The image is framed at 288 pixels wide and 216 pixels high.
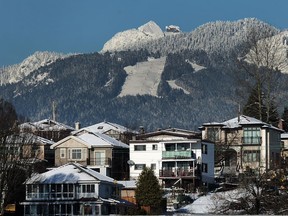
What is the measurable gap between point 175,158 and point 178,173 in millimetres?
1698

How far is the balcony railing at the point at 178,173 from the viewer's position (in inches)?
3597

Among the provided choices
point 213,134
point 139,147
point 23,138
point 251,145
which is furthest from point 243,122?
point 23,138

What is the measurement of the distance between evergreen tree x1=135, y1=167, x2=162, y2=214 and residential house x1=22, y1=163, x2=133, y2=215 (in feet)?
8.08

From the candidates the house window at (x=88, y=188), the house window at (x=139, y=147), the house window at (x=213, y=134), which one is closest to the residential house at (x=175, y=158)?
the house window at (x=139, y=147)

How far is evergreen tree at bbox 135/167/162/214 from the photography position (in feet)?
240

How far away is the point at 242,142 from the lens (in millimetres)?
98812

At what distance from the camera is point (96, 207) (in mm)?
77938

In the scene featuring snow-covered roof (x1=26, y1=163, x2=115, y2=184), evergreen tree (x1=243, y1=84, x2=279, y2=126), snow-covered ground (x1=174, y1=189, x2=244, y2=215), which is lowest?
snow-covered ground (x1=174, y1=189, x2=244, y2=215)

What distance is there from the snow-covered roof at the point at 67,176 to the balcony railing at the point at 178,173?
37.8 feet

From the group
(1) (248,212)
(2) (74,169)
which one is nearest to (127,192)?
(2) (74,169)

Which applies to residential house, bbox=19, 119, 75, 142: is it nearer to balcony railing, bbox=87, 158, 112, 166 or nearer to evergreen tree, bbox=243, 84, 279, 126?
balcony railing, bbox=87, 158, 112, 166

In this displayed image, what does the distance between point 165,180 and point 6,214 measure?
73.8 ft

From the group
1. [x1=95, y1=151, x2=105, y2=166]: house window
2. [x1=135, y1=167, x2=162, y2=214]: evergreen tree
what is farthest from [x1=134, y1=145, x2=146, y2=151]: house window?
[x1=135, y1=167, x2=162, y2=214]: evergreen tree

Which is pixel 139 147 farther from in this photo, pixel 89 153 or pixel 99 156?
pixel 89 153
